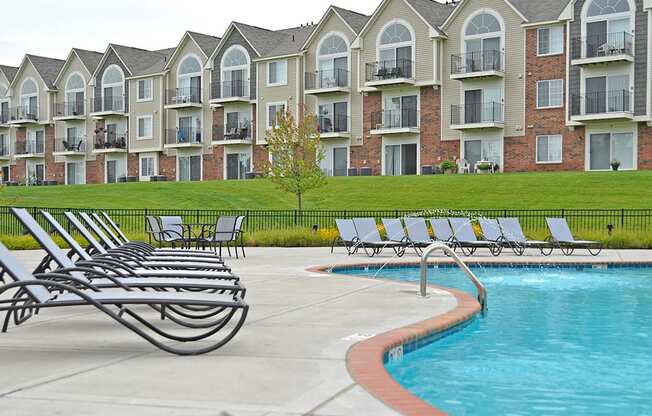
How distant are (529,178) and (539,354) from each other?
1220 inches

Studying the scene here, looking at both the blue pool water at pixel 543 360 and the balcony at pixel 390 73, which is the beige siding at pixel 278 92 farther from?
the blue pool water at pixel 543 360

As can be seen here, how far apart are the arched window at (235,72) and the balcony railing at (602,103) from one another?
874 inches

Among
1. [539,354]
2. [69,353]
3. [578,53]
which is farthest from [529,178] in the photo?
[69,353]

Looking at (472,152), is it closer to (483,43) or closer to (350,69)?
(483,43)

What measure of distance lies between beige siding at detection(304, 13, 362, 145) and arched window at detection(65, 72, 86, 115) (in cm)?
2155

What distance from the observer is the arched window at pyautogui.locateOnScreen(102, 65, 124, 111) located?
207 feet

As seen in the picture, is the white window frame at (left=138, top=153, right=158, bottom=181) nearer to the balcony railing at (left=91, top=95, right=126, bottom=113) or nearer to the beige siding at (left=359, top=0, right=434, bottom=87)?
the balcony railing at (left=91, top=95, right=126, bottom=113)

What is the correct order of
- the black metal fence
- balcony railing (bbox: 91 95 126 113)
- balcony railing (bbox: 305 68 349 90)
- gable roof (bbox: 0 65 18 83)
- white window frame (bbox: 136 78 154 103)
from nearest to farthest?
the black metal fence → balcony railing (bbox: 305 68 349 90) → white window frame (bbox: 136 78 154 103) → balcony railing (bbox: 91 95 126 113) → gable roof (bbox: 0 65 18 83)

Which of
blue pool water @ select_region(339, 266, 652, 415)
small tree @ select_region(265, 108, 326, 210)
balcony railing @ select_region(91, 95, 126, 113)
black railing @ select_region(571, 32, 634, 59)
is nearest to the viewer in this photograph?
blue pool water @ select_region(339, 266, 652, 415)

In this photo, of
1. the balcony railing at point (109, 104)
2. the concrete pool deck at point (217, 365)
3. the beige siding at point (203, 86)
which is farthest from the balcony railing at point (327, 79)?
the concrete pool deck at point (217, 365)

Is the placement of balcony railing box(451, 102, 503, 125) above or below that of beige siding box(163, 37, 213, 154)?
below

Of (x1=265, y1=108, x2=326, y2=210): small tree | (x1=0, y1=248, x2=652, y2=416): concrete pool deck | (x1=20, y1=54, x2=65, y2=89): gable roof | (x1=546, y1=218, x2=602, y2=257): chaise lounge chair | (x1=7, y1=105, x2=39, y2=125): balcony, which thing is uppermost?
(x1=20, y1=54, x2=65, y2=89): gable roof

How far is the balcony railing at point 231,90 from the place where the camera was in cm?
5575

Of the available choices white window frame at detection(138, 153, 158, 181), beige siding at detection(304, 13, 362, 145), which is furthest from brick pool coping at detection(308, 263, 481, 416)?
white window frame at detection(138, 153, 158, 181)
